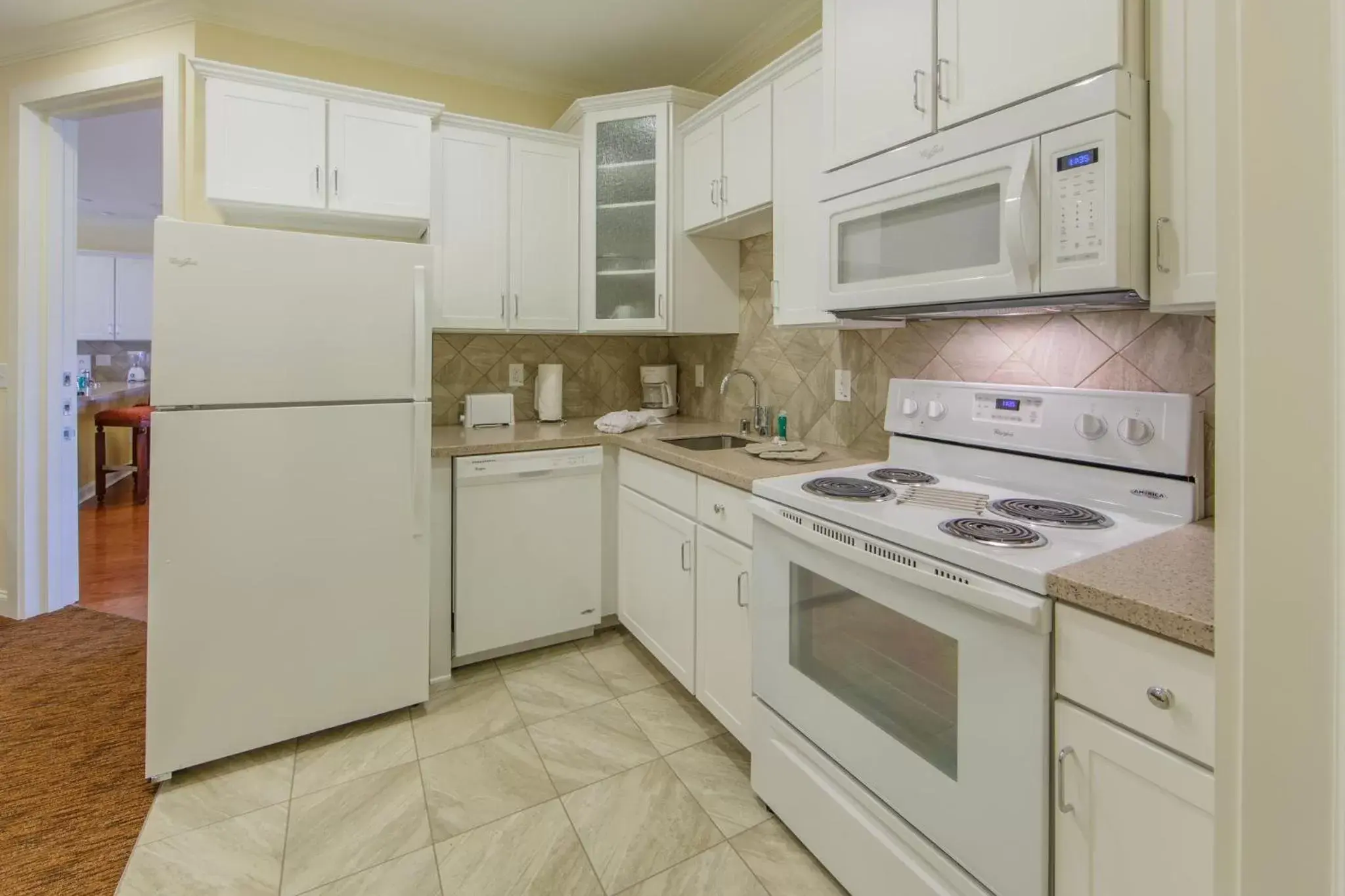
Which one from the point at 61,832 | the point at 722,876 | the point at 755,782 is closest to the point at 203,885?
the point at 61,832

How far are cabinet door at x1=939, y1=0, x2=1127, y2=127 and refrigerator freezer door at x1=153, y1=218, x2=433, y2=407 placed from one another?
159 cm

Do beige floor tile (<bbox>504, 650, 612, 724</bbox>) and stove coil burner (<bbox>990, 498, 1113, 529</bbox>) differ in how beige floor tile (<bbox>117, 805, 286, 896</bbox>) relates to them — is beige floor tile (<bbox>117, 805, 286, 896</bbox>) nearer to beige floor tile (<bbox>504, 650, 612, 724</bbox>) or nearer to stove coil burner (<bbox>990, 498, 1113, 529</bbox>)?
beige floor tile (<bbox>504, 650, 612, 724</bbox>)

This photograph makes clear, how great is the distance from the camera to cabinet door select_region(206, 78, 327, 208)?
225 centimetres

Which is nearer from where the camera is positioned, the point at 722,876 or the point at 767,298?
the point at 722,876

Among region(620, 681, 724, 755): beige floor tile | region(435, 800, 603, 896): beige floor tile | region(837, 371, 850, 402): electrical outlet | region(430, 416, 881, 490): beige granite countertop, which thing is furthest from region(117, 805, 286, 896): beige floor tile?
region(837, 371, 850, 402): electrical outlet

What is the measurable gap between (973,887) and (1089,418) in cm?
96

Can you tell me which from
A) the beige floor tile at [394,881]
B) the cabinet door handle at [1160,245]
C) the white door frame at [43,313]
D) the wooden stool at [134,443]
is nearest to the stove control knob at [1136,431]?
the cabinet door handle at [1160,245]

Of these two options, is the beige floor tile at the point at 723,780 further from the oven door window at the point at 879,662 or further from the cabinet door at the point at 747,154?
the cabinet door at the point at 747,154

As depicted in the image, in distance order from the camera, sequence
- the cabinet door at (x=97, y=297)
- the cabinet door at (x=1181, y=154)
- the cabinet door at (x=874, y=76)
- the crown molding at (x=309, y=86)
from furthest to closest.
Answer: the cabinet door at (x=97, y=297) → the crown molding at (x=309, y=86) → the cabinet door at (x=874, y=76) → the cabinet door at (x=1181, y=154)

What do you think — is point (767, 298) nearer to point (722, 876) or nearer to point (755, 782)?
point (755, 782)

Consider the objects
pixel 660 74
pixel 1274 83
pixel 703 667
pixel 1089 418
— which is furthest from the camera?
pixel 660 74

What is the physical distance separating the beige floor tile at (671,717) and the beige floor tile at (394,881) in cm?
72

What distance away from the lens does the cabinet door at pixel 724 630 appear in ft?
5.90

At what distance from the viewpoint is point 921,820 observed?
1.18 meters
